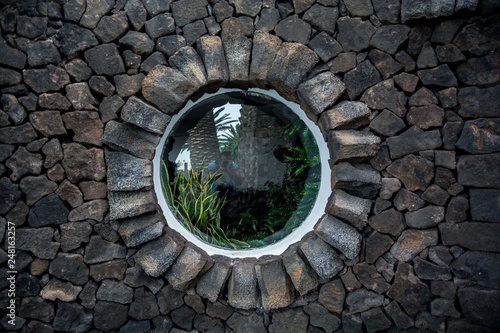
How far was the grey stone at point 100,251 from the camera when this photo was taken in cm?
232

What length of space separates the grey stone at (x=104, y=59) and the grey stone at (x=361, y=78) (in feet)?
6.14

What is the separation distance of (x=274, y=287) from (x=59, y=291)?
71.0 inches

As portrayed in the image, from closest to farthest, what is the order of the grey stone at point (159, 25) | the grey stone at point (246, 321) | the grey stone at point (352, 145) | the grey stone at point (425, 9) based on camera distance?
the grey stone at point (425, 9), the grey stone at point (352, 145), the grey stone at point (159, 25), the grey stone at point (246, 321)

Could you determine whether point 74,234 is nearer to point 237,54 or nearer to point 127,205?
point 127,205

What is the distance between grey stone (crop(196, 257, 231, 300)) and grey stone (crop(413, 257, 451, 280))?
5.07 ft

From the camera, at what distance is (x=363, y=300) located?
7.67 feet

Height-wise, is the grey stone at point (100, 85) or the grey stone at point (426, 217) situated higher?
the grey stone at point (100, 85)

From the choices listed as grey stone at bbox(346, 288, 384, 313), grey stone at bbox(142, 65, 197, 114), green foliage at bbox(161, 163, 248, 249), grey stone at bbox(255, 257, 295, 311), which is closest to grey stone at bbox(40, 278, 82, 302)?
green foliage at bbox(161, 163, 248, 249)

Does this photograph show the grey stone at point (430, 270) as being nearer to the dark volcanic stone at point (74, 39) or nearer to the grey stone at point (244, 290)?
the grey stone at point (244, 290)

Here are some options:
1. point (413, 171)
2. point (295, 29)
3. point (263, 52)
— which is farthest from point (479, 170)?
point (263, 52)

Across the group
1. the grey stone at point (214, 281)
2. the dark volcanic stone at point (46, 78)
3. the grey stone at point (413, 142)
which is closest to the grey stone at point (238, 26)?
the dark volcanic stone at point (46, 78)

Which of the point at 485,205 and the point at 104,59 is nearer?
the point at 485,205

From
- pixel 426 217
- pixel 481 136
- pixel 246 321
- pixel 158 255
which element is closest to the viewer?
pixel 481 136

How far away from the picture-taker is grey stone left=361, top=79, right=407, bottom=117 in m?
2.23
